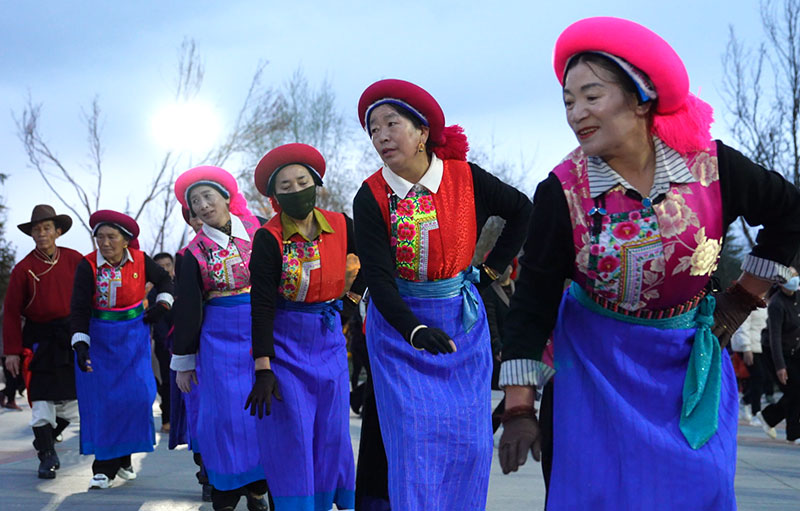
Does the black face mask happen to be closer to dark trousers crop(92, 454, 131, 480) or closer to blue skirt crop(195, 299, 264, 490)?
blue skirt crop(195, 299, 264, 490)

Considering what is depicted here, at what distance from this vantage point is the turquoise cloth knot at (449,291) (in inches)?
161

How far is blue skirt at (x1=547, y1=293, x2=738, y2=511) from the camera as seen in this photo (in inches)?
96.7

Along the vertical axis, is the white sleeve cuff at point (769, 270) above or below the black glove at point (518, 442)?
above

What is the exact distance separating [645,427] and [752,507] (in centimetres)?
439

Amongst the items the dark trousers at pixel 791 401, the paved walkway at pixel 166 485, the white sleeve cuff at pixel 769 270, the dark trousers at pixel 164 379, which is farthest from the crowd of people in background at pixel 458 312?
the dark trousers at pixel 791 401

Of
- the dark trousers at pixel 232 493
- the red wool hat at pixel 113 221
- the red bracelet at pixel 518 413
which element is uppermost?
the red wool hat at pixel 113 221

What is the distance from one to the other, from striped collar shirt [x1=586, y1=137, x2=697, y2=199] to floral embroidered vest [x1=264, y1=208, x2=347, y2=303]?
259cm

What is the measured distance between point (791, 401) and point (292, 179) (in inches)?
276

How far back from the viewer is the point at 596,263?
257 cm

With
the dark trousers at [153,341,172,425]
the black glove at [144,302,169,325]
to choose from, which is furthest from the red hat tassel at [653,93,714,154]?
the dark trousers at [153,341,172,425]

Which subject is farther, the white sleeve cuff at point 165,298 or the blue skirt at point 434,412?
the white sleeve cuff at point 165,298

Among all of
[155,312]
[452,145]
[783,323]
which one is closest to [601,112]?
[452,145]

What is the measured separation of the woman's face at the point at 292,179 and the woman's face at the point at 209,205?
46.7 inches

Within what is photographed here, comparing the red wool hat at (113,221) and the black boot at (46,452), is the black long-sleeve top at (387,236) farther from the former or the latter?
the black boot at (46,452)
